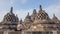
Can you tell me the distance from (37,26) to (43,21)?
1560mm

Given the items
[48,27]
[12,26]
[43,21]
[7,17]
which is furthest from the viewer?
[7,17]

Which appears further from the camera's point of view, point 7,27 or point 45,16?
point 45,16

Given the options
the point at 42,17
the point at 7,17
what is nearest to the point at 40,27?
the point at 42,17

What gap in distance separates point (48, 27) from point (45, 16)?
4.05 m

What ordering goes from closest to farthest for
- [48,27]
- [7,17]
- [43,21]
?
[48,27]
[43,21]
[7,17]

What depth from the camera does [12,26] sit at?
2262 cm

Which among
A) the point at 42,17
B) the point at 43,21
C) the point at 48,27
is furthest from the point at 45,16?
the point at 48,27

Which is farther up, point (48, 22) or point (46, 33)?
point (48, 22)

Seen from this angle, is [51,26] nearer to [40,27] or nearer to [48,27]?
[48,27]

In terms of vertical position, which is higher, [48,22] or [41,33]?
[48,22]

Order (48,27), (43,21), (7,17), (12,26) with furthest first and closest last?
(7,17), (12,26), (43,21), (48,27)

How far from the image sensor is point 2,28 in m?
21.4

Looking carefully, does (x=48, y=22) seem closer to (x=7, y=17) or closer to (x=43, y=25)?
(x=43, y=25)

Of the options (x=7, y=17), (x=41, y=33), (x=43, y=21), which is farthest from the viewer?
(x=7, y=17)
